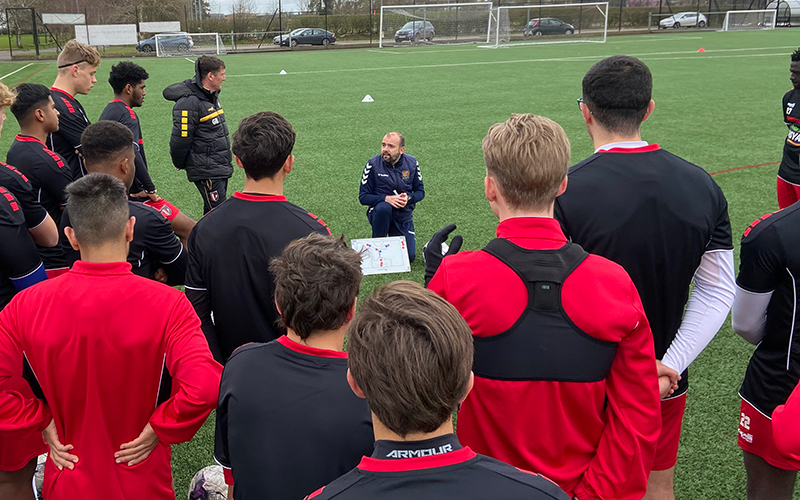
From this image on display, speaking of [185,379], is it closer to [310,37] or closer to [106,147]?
[106,147]

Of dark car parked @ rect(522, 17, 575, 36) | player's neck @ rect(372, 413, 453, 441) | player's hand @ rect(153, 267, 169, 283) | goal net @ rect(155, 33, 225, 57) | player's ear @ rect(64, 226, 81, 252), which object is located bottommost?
player's hand @ rect(153, 267, 169, 283)

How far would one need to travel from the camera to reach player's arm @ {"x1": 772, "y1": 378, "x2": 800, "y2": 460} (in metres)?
1.82

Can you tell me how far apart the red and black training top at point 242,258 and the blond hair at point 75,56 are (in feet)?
15.3

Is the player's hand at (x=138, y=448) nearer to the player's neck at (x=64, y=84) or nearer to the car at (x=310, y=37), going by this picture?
the player's neck at (x=64, y=84)

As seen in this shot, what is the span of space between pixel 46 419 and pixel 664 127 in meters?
13.5

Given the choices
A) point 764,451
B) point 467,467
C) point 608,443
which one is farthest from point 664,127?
point 467,467

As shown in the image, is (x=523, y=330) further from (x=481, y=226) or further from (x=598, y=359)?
(x=481, y=226)

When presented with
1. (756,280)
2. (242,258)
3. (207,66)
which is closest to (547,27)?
(207,66)

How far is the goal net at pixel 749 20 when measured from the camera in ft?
140

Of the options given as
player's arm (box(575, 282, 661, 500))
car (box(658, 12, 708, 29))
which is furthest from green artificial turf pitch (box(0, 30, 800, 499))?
car (box(658, 12, 708, 29))

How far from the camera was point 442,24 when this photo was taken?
37.4 m

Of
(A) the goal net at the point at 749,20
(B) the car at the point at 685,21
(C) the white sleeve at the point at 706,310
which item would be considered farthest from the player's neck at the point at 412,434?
(B) the car at the point at 685,21

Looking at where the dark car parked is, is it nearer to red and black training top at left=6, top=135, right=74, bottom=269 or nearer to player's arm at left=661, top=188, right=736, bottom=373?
red and black training top at left=6, top=135, right=74, bottom=269

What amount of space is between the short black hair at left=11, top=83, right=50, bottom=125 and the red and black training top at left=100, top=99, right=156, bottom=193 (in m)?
1.27
